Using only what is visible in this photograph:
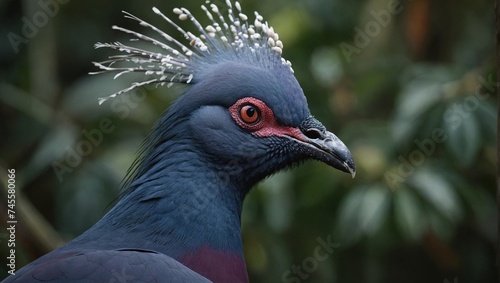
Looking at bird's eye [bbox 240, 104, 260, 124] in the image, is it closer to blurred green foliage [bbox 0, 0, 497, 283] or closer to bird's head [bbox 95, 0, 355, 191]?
bird's head [bbox 95, 0, 355, 191]

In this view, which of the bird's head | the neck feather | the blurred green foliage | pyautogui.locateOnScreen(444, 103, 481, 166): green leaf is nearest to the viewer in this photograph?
the neck feather

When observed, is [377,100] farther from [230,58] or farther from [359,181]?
[230,58]

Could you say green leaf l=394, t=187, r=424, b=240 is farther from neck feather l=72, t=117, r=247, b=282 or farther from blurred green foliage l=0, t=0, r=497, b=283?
neck feather l=72, t=117, r=247, b=282

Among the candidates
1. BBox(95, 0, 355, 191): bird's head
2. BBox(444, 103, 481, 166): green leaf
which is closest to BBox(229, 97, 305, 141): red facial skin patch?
BBox(95, 0, 355, 191): bird's head

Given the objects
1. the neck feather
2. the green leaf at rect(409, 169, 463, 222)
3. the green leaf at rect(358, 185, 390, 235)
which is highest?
the green leaf at rect(409, 169, 463, 222)

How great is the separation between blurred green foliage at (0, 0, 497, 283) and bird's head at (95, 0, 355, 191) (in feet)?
4.22

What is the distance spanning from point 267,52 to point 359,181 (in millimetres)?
1593

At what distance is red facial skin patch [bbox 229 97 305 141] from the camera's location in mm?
3055

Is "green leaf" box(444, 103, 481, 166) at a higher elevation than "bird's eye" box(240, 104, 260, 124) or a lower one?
higher

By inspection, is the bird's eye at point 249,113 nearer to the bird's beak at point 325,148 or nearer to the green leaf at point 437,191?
the bird's beak at point 325,148

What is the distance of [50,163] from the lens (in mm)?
4500

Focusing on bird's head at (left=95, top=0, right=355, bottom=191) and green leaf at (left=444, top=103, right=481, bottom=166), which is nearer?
bird's head at (left=95, top=0, right=355, bottom=191)

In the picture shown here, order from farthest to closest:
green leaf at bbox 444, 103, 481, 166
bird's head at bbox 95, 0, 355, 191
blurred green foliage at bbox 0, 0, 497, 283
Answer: blurred green foliage at bbox 0, 0, 497, 283 → green leaf at bbox 444, 103, 481, 166 → bird's head at bbox 95, 0, 355, 191

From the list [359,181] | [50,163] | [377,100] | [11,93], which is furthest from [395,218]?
[11,93]
